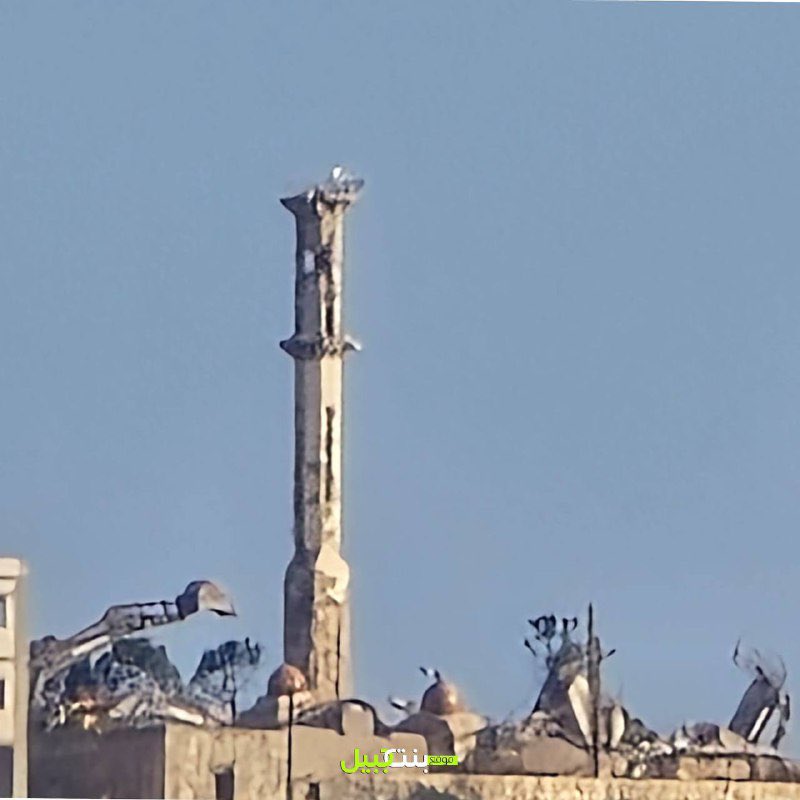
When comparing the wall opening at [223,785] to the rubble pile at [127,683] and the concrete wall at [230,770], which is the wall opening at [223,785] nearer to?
the concrete wall at [230,770]

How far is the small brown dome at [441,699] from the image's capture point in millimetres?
7137

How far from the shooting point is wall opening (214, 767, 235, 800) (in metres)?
7.30

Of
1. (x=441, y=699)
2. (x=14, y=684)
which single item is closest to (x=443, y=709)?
(x=441, y=699)

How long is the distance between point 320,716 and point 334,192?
1.77m

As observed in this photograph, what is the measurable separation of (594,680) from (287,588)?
1.12 meters

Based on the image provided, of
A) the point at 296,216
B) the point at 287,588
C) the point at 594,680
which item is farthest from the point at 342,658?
the point at 296,216

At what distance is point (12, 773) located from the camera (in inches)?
285

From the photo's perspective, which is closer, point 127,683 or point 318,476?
point 127,683

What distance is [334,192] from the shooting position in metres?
7.27

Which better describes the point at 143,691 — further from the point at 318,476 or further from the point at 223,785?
the point at 318,476

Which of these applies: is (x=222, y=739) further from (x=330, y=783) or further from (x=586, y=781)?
(x=586, y=781)

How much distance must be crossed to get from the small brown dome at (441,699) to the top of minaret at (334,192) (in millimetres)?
1620

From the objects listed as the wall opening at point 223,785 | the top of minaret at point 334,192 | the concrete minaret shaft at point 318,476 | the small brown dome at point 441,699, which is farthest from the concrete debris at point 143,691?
the top of minaret at point 334,192

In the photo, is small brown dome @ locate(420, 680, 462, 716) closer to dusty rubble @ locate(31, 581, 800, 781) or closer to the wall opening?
dusty rubble @ locate(31, 581, 800, 781)
